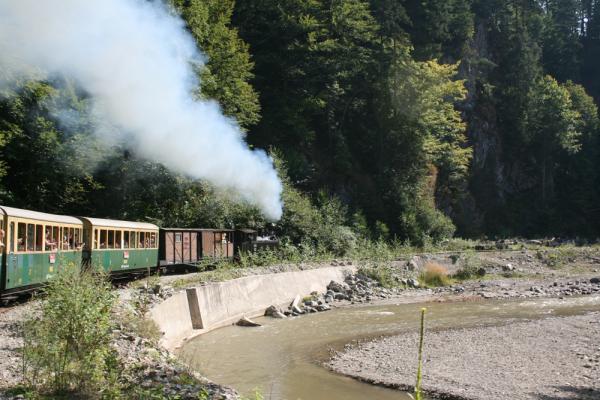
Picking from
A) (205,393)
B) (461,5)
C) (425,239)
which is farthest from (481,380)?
(461,5)

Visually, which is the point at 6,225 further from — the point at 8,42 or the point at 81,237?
the point at 8,42

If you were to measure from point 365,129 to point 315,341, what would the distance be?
1488 inches

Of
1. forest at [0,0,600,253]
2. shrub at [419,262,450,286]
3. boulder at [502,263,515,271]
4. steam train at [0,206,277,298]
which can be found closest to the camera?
steam train at [0,206,277,298]

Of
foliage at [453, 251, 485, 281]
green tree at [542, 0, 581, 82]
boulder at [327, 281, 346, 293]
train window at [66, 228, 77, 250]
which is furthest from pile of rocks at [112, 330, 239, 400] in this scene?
green tree at [542, 0, 581, 82]

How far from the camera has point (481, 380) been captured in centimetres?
1297

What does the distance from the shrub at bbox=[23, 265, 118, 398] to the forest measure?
19.3m

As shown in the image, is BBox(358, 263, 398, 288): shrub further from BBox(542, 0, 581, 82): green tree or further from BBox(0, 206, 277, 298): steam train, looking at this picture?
BBox(542, 0, 581, 82): green tree

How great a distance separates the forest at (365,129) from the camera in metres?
30.3

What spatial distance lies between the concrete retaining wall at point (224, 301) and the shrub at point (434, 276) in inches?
344

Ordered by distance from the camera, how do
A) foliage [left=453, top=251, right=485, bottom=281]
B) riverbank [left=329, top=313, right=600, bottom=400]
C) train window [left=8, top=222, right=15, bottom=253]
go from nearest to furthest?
riverbank [left=329, top=313, right=600, bottom=400], train window [left=8, top=222, right=15, bottom=253], foliage [left=453, top=251, right=485, bottom=281]

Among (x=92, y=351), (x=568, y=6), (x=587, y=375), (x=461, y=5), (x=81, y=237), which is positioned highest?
(x=568, y=6)

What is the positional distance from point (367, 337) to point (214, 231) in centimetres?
1259

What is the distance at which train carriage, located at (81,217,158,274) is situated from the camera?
20109mm

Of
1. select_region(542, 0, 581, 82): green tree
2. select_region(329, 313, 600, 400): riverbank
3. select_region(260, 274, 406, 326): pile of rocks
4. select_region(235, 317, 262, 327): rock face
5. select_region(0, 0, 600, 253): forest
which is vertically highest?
select_region(542, 0, 581, 82): green tree
